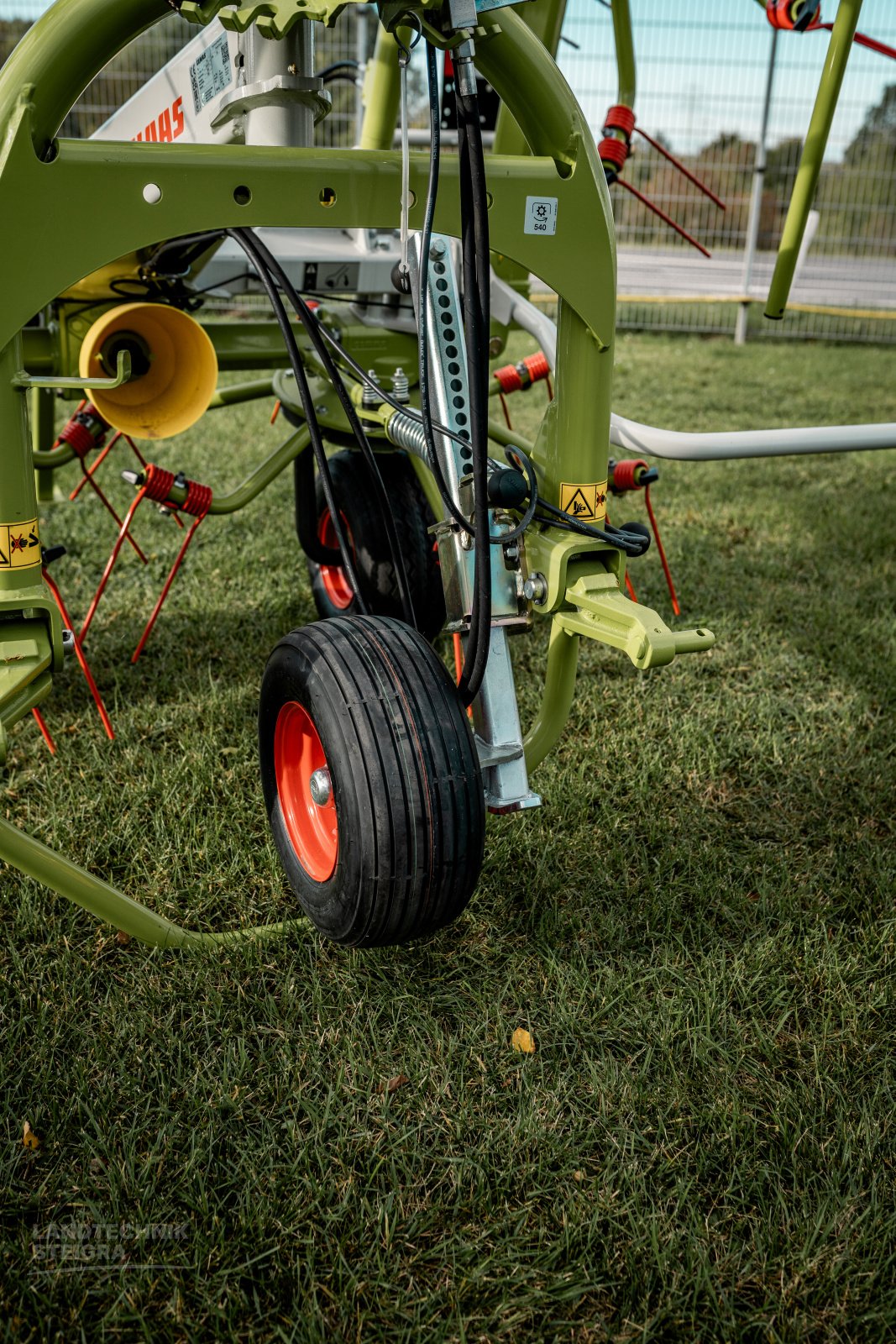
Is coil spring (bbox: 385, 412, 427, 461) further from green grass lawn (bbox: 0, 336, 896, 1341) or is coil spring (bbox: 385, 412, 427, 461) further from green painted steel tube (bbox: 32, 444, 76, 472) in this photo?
green painted steel tube (bbox: 32, 444, 76, 472)

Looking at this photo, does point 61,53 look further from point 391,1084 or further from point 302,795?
point 391,1084

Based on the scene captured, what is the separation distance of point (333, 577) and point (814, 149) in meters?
1.71

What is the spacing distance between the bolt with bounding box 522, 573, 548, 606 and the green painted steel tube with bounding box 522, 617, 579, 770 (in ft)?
0.45

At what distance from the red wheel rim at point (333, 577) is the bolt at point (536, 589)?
1.37 metres

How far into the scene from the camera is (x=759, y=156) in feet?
31.5

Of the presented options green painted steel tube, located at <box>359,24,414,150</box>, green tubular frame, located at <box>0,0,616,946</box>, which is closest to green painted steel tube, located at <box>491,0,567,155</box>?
green painted steel tube, located at <box>359,24,414,150</box>

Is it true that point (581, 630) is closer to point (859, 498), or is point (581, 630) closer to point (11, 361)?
point (11, 361)

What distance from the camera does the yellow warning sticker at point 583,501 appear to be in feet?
5.97

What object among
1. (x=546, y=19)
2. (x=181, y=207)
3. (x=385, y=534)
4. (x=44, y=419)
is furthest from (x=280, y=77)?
(x=44, y=419)

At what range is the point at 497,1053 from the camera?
1681mm

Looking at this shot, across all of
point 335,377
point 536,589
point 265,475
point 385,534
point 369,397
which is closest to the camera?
point 536,589

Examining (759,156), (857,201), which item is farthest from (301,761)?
(857,201)

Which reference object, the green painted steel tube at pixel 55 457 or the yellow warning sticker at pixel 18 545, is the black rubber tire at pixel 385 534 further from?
the yellow warning sticker at pixel 18 545

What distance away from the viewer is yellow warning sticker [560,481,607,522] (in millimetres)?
1818
